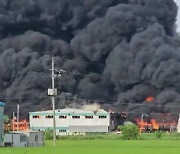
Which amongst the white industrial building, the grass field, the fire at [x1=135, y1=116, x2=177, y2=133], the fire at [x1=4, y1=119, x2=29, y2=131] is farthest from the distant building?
the white industrial building

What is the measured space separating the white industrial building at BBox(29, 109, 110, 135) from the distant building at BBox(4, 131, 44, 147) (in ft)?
113

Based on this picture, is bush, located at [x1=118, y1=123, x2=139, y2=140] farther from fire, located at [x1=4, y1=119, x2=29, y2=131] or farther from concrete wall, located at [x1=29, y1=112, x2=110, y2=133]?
concrete wall, located at [x1=29, y1=112, x2=110, y2=133]

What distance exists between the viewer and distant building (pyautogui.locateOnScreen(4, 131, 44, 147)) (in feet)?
132

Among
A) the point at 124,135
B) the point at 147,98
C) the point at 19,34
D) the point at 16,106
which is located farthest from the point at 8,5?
the point at 124,135

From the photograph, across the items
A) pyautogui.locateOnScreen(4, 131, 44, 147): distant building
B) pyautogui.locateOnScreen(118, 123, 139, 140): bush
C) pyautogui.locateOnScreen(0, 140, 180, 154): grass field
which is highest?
pyautogui.locateOnScreen(118, 123, 139, 140): bush

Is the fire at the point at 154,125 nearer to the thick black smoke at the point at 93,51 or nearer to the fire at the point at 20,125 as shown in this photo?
the thick black smoke at the point at 93,51

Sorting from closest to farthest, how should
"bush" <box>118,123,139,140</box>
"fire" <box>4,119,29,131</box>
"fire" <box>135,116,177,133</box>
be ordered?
1. "bush" <box>118,123,139,140</box>
2. "fire" <box>4,119,29,131</box>
3. "fire" <box>135,116,177,133</box>

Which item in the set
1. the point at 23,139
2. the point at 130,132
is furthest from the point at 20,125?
the point at 23,139

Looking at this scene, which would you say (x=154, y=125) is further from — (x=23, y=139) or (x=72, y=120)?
(x=23, y=139)

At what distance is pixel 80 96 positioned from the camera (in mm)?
80625

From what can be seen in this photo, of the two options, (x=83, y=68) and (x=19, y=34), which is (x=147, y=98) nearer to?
(x=83, y=68)

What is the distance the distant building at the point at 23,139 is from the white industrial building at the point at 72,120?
3452 cm

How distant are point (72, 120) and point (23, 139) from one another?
3734 cm

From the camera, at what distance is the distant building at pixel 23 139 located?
40.1 metres
